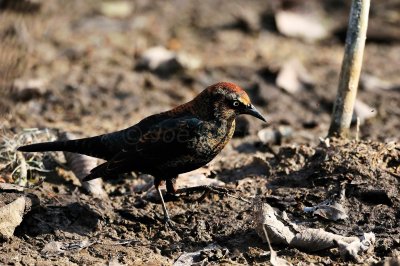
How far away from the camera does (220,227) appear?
208 inches

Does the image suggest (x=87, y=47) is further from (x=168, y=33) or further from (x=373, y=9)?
(x=373, y=9)

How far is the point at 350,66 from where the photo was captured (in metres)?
5.91

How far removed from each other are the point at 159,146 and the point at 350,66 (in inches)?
69.6

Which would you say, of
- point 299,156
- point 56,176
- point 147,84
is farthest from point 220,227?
point 147,84

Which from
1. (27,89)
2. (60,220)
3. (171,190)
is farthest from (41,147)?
(27,89)

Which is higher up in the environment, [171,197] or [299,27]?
[299,27]

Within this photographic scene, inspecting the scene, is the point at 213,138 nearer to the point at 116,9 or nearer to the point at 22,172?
the point at 22,172

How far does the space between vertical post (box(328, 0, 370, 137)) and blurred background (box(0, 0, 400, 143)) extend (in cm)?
122

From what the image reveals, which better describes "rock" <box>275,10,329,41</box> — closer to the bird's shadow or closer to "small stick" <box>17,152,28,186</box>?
"small stick" <box>17,152,28,186</box>

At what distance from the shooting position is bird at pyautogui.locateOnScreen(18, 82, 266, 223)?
5.41m

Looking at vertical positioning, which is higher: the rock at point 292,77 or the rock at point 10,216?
the rock at point 292,77

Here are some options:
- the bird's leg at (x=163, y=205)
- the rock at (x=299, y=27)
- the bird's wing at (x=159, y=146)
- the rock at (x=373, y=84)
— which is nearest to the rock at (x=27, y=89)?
the bird's wing at (x=159, y=146)

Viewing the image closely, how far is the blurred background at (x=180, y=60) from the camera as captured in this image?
797 cm

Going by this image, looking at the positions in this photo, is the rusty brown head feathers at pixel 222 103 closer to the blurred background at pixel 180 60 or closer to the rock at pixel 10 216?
the rock at pixel 10 216
